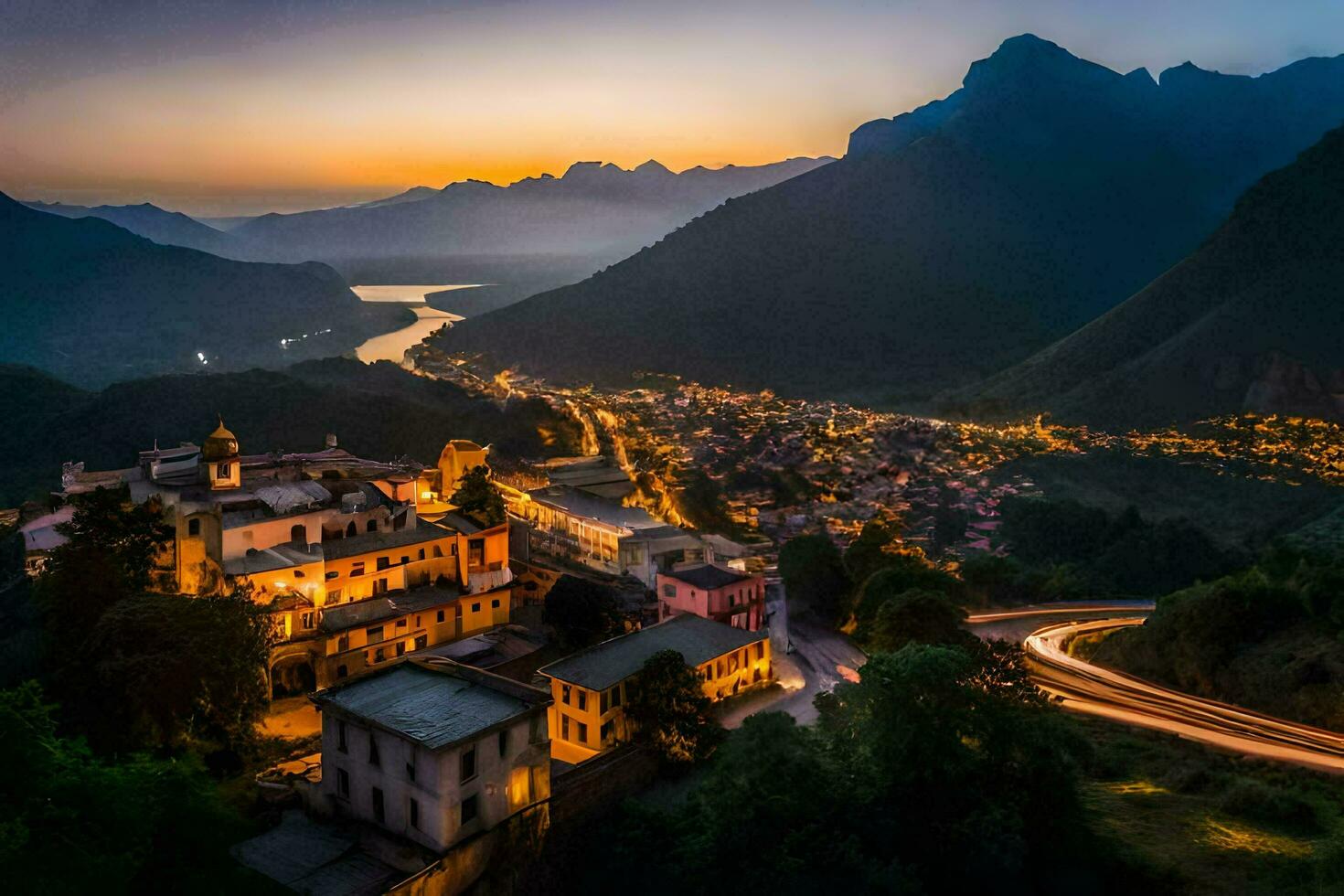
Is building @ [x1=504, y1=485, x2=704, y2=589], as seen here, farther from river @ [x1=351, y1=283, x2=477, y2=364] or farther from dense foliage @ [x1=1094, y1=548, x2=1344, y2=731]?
river @ [x1=351, y1=283, x2=477, y2=364]

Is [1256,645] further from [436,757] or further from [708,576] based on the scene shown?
[436,757]

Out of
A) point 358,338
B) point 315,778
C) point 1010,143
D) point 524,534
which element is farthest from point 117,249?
point 315,778

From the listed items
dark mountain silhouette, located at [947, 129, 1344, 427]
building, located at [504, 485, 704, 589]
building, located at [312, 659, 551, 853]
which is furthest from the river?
building, located at [312, 659, 551, 853]

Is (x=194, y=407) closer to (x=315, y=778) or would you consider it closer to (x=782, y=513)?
(x=782, y=513)

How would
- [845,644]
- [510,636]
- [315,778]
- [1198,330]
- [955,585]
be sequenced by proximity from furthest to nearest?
[1198,330], [955,585], [845,644], [510,636], [315,778]

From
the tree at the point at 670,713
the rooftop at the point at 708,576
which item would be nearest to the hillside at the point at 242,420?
the rooftop at the point at 708,576

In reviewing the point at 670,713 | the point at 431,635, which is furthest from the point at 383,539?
the point at 670,713
